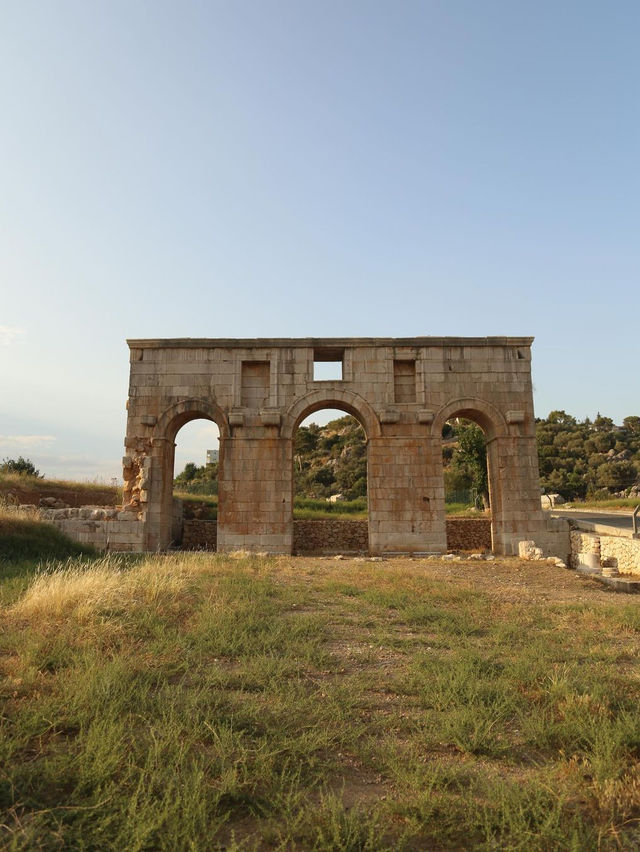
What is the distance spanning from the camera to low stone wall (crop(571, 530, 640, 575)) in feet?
45.7

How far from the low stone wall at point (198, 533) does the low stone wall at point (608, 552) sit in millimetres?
11807

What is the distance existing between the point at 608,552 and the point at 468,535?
648 centimetres

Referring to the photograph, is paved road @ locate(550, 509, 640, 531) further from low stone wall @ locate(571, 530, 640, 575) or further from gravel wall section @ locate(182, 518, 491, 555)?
gravel wall section @ locate(182, 518, 491, 555)

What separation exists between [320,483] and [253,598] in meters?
37.7

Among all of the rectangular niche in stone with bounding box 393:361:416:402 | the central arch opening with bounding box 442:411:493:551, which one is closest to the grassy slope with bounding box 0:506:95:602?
the rectangular niche in stone with bounding box 393:361:416:402

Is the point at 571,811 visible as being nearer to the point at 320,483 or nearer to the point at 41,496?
the point at 41,496

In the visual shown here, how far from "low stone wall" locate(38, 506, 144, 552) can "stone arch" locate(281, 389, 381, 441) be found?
5.17 metres

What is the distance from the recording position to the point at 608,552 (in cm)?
1502

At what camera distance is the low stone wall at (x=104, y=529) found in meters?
16.1

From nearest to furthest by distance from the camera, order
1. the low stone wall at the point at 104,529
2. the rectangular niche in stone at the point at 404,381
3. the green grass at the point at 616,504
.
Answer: the low stone wall at the point at 104,529
the rectangular niche in stone at the point at 404,381
the green grass at the point at 616,504

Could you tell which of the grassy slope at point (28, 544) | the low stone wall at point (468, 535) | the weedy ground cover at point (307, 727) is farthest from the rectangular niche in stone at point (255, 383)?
the weedy ground cover at point (307, 727)

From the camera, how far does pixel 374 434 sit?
55.3ft

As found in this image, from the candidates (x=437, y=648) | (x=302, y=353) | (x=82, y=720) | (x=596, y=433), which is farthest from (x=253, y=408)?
(x=596, y=433)

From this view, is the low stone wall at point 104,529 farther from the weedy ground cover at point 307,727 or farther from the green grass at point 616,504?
the green grass at point 616,504
